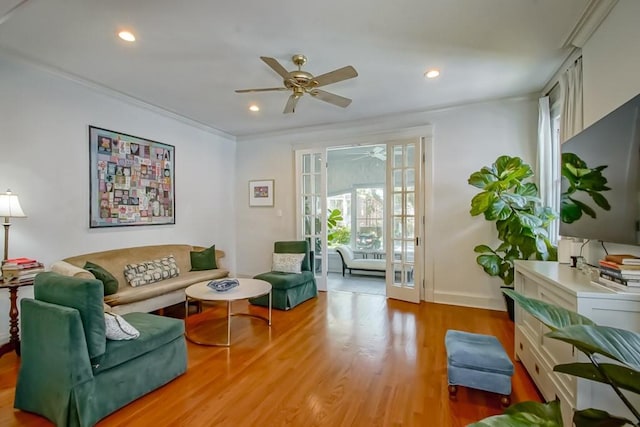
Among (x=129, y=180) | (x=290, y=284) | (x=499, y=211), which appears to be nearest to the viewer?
(x=499, y=211)

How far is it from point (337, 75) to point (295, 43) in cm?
47

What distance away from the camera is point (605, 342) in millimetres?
733

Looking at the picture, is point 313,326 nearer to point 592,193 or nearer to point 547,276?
point 547,276

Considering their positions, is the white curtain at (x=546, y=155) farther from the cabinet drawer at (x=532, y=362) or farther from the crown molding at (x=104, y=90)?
the crown molding at (x=104, y=90)

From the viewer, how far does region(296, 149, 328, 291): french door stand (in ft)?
17.1

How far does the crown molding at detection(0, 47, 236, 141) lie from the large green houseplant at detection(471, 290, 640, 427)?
4.35 m

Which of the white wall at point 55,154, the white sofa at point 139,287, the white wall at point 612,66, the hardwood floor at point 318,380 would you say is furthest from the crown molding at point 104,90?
the white wall at point 612,66

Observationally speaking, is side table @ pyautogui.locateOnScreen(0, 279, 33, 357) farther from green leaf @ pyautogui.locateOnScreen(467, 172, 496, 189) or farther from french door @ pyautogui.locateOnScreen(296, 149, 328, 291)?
green leaf @ pyautogui.locateOnScreen(467, 172, 496, 189)

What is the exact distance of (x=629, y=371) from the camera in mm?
792

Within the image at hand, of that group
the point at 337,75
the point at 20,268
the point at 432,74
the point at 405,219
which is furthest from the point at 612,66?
the point at 20,268

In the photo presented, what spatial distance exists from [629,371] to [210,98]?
4.33 metres

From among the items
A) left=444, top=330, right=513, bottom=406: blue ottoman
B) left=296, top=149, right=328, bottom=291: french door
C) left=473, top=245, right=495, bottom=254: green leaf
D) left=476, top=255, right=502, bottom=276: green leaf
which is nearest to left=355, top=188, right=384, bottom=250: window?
left=296, top=149, right=328, bottom=291: french door

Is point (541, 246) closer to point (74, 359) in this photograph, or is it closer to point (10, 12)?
point (74, 359)

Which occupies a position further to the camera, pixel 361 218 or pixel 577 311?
pixel 361 218
